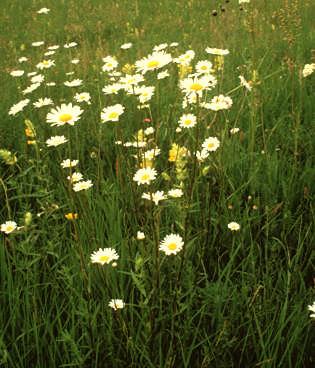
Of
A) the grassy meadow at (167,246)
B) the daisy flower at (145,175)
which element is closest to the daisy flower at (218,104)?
the grassy meadow at (167,246)

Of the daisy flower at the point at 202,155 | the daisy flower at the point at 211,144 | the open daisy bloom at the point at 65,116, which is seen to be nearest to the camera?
the open daisy bloom at the point at 65,116

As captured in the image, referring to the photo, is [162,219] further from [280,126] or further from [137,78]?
[280,126]

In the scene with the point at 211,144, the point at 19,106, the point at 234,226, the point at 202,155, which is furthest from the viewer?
the point at 19,106

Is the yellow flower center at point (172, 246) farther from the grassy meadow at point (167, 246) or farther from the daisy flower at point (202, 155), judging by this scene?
the daisy flower at point (202, 155)

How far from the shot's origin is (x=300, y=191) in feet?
6.41

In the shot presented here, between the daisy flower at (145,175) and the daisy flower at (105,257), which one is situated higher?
the daisy flower at (145,175)

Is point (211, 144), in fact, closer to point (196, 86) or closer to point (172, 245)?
point (196, 86)

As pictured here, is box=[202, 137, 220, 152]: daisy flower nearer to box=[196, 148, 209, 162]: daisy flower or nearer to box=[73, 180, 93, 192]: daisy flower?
box=[196, 148, 209, 162]: daisy flower

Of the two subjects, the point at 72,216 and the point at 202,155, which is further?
the point at 202,155

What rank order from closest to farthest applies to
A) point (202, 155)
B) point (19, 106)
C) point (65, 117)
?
1. point (65, 117)
2. point (202, 155)
3. point (19, 106)

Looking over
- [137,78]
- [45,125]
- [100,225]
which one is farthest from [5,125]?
[100,225]

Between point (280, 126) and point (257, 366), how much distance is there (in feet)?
4.73

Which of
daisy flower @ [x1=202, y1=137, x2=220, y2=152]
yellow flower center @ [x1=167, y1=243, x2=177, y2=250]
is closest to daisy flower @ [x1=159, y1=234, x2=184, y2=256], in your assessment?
yellow flower center @ [x1=167, y1=243, x2=177, y2=250]

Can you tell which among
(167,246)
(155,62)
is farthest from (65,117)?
(167,246)
